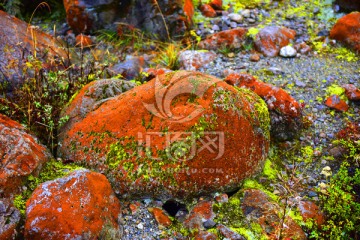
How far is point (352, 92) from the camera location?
15.2 feet

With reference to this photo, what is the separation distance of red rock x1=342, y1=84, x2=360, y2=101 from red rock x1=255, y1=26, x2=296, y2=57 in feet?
4.57

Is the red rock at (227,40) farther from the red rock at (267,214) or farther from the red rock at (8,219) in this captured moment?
the red rock at (8,219)

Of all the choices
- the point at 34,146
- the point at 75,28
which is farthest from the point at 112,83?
the point at 75,28

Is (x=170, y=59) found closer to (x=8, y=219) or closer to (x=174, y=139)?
(x=174, y=139)

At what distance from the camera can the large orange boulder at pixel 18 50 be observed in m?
4.39

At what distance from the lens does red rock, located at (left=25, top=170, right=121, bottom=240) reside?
2.48 m

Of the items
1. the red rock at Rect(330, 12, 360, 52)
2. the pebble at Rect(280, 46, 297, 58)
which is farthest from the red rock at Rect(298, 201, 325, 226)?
the red rock at Rect(330, 12, 360, 52)

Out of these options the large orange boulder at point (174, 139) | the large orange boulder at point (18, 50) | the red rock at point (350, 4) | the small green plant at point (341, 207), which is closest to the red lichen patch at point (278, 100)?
the large orange boulder at point (174, 139)

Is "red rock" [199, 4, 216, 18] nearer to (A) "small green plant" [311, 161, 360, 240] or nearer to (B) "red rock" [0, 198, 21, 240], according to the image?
(A) "small green plant" [311, 161, 360, 240]

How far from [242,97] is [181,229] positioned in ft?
4.93

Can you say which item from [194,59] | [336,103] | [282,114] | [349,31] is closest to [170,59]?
[194,59]

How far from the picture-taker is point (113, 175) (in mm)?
3168

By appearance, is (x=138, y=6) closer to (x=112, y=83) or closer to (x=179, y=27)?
(x=179, y=27)

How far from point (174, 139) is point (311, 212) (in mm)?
Answer: 1485
